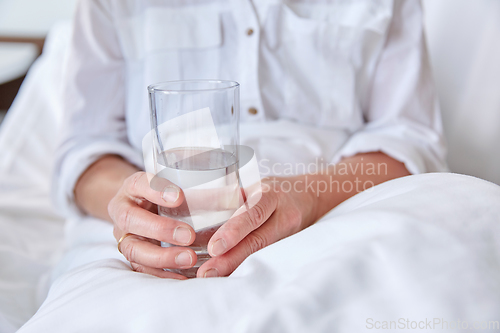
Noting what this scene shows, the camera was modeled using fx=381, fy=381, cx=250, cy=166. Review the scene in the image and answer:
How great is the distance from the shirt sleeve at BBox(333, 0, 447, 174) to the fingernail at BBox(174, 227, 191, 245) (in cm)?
45

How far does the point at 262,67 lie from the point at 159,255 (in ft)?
1.56

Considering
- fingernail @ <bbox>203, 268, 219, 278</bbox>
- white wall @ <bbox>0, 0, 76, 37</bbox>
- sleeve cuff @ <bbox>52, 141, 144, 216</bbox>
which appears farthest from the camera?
white wall @ <bbox>0, 0, 76, 37</bbox>

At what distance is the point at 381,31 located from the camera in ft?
2.46

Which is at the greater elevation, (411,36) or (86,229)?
(411,36)

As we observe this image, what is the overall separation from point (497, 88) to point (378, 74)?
288 millimetres

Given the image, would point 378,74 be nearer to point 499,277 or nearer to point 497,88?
point 497,88

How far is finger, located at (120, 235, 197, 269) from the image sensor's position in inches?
14.7

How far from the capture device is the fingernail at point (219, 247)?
361 millimetres

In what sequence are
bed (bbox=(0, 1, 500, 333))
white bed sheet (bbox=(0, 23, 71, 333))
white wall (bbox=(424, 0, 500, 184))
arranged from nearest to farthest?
bed (bbox=(0, 1, 500, 333)) < white bed sheet (bbox=(0, 23, 71, 333)) < white wall (bbox=(424, 0, 500, 184))

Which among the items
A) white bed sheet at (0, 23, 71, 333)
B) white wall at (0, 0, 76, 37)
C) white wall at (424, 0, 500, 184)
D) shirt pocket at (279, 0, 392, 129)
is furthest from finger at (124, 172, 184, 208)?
white wall at (0, 0, 76, 37)

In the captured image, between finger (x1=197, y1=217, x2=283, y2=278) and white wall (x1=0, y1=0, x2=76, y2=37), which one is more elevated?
white wall (x1=0, y1=0, x2=76, y2=37)

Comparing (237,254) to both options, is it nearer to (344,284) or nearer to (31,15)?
(344,284)

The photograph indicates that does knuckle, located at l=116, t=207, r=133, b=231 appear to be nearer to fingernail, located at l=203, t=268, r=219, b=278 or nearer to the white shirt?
fingernail, located at l=203, t=268, r=219, b=278

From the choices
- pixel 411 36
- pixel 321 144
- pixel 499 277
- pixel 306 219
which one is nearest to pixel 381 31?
pixel 411 36
